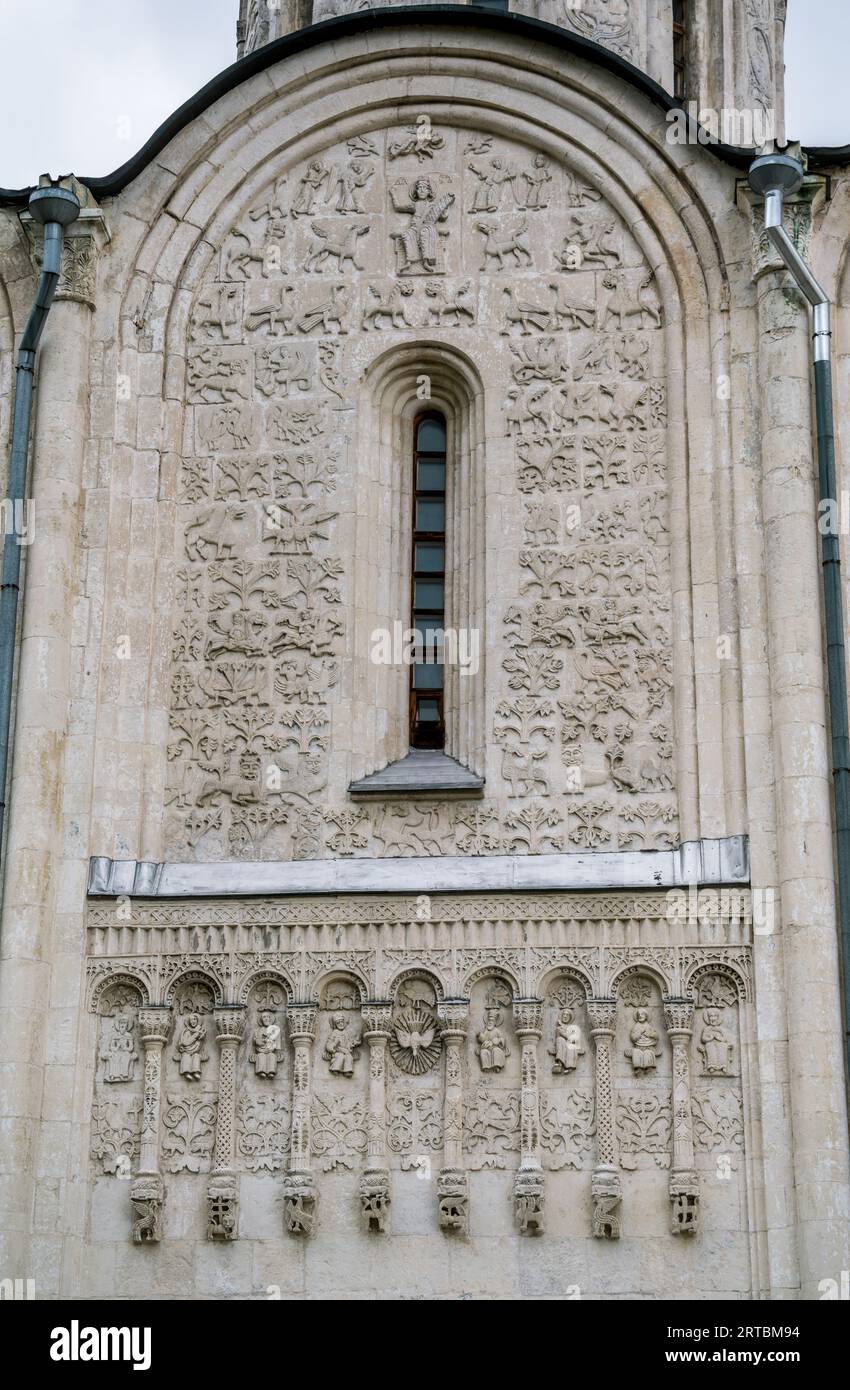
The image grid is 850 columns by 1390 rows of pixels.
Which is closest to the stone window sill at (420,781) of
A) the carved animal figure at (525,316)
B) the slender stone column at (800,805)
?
the slender stone column at (800,805)

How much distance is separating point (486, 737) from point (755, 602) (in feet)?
6.53

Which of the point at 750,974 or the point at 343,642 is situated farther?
the point at 343,642

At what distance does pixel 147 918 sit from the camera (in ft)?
50.5

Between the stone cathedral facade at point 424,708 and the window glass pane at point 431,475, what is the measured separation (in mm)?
29

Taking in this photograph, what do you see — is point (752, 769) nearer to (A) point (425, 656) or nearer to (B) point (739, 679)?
(B) point (739, 679)

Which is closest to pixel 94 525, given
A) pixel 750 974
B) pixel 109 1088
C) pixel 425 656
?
pixel 425 656

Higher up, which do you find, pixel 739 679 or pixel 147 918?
pixel 739 679

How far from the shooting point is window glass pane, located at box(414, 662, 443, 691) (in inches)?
643

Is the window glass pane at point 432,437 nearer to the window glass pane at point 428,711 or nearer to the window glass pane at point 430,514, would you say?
the window glass pane at point 430,514

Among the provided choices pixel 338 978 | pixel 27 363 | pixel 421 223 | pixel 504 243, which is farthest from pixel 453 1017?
pixel 421 223


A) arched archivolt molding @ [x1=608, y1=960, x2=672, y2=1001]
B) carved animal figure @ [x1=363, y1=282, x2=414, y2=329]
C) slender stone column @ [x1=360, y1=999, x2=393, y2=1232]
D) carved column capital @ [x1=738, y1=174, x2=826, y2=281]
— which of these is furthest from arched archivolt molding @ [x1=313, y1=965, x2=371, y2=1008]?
carved column capital @ [x1=738, y1=174, x2=826, y2=281]

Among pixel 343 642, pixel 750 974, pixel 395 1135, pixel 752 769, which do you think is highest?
pixel 343 642

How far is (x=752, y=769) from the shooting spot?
1521cm

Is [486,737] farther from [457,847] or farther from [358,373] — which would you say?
[358,373]
